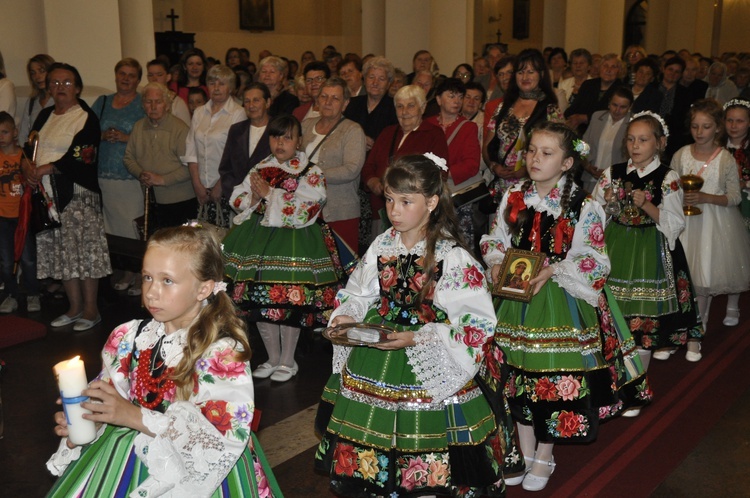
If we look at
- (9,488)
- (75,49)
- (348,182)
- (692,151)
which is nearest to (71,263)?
(348,182)

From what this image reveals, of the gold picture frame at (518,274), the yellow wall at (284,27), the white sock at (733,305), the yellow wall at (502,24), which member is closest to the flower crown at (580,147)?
the gold picture frame at (518,274)

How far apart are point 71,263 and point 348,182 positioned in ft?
7.22

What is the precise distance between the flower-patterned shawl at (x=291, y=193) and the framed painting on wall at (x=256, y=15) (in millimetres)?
18105

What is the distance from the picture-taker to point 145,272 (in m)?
2.66

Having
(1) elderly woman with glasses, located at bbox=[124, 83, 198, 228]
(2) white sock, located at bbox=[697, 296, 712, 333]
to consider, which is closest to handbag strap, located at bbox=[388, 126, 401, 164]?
(1) elderly woman with glasses, located at bbox=[124, 83, 198, 228]

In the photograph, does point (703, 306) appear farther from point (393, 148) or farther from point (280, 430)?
point (280, 430)

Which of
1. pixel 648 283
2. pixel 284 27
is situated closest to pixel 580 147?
pixel 648 283

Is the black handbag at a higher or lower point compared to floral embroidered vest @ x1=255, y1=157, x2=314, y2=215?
lower

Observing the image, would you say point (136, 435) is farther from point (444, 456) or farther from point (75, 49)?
point (75, 49)

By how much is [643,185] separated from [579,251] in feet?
4.87

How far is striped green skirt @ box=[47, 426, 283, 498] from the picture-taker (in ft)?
8.46

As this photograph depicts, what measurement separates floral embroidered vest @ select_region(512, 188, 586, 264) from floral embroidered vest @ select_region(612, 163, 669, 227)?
133 cm

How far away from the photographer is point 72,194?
662 cm

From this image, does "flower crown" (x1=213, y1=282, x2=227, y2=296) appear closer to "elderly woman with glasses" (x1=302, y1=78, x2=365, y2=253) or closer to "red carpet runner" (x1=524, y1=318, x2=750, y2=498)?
"red carpet runner" (x1=524, y1=318, x2=750, y2=498)
